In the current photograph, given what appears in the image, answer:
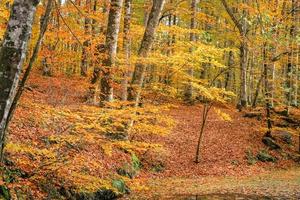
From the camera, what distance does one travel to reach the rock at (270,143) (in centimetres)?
2000

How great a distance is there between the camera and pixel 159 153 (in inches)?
639

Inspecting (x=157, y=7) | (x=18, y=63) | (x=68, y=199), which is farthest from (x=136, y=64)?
(x=18, y=63)

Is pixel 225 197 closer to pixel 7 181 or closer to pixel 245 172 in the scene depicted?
pixel 245 172

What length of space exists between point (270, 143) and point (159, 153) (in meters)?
7.16

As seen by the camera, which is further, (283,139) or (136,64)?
(283,139)

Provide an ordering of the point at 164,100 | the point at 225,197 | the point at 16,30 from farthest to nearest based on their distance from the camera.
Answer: the point at 164,100
the point at 225,197
the point at 16,30

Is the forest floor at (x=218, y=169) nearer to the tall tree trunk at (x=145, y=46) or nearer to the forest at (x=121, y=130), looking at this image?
the forest at (x=121, y=130)

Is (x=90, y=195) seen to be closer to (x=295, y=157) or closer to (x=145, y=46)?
(x=145, y=46)

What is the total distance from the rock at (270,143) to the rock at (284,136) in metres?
1.21

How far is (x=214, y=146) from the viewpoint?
18484 mm

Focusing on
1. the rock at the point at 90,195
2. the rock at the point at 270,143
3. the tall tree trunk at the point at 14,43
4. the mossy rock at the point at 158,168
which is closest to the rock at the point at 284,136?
the rock at the point at 270,143

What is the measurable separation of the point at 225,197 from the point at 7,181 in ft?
22.6

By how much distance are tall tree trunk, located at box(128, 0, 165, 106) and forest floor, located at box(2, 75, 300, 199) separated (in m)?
1.67

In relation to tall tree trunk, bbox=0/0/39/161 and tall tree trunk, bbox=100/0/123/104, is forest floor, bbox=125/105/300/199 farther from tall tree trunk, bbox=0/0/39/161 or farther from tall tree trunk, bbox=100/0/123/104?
tall tree trunk, bbox=0/0/39/161
